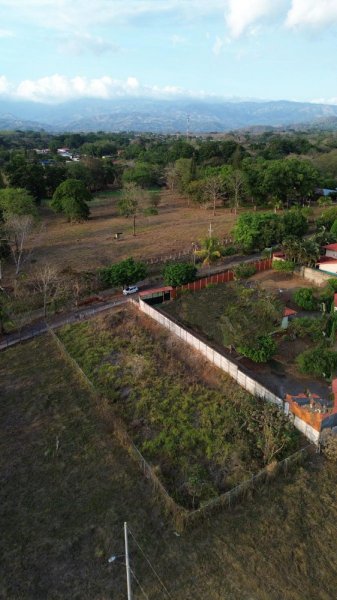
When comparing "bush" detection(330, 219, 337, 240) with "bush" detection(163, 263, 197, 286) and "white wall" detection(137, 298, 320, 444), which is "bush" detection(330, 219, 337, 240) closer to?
"bush" detection(163, 263, 197, 286)

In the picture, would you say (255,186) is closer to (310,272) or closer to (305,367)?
(310,272)

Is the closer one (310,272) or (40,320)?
(40,320)

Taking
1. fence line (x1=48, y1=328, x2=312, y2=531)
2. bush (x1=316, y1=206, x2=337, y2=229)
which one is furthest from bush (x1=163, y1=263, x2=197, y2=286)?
bush (x1=316, y1=206, x2=337, y2=229)

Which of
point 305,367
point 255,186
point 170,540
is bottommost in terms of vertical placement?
point 170,540

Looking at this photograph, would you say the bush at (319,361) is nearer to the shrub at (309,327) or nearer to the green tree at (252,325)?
the green tree at (252,325)

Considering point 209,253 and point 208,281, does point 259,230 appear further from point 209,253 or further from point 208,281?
point 208,281

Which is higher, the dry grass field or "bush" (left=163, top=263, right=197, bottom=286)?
"bush" (left=163, top=263, right=197, bottom=286)

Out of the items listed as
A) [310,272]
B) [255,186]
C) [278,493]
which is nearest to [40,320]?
[278,493]
